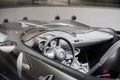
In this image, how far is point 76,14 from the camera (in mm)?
7168

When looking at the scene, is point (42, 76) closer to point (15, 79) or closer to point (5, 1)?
point (15, 79)

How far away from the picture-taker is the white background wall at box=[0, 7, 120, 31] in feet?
22.7

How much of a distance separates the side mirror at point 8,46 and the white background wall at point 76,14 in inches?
168

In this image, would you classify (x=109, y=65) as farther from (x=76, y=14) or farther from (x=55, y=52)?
(x=76, y=14)

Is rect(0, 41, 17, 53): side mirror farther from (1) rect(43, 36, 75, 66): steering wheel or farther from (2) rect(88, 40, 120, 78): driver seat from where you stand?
(2) rect(88, 40, 120, 78): driver seat

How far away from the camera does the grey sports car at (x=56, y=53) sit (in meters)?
2.39

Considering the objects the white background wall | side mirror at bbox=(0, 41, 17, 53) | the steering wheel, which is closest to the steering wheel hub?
the steering wheel

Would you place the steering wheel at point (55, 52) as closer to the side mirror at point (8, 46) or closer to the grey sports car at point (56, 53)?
the grey sports car at point (56, 53)

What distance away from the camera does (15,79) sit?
9.35 ft

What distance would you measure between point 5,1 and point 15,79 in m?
4.96

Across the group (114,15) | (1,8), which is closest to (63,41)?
(114,15)

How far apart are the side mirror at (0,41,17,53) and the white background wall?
4.27 meters

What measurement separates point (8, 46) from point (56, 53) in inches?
20.5

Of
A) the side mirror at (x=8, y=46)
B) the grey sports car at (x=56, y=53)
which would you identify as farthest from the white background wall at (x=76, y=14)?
the side mirror at (x=8, y=46)
